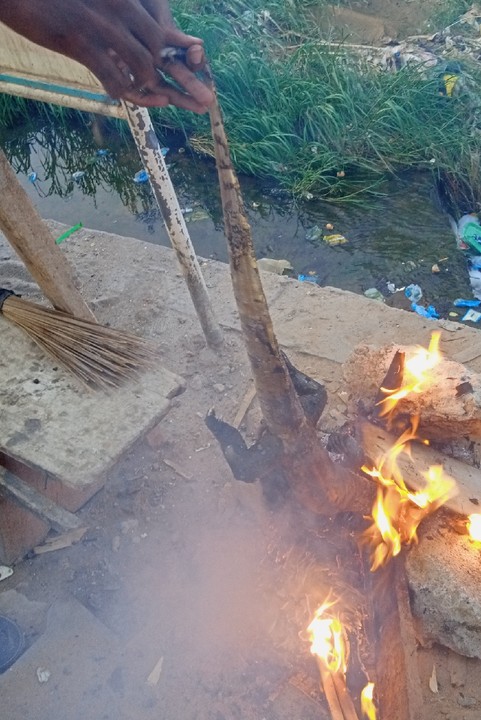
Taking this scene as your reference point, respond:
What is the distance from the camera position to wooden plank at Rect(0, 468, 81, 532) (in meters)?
2.73

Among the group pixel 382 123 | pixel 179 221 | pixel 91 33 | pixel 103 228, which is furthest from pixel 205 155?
pixel 91 33

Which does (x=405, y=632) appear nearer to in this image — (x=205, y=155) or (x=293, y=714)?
(x=293, y=714)

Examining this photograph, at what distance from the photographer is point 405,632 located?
2209 millimetres

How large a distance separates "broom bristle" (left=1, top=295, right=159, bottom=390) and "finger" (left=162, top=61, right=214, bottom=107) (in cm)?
152

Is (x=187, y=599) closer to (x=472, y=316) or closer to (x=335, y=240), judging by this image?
(x=472, y=316)

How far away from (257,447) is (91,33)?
1.68 m

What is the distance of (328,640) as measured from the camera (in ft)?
8.32

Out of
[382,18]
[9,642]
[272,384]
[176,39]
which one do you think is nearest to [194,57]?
[176,39]

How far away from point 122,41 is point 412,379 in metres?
1.97

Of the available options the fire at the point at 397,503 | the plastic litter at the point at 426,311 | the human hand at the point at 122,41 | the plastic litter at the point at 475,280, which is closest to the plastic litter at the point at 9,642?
the fire at the point at 397,503

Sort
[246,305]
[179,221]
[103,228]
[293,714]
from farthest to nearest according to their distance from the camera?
[103,228] < [179,221] < [293,714] < [246,305]

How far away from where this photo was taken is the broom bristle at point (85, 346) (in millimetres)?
2836

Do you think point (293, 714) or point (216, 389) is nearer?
point (293, 714)

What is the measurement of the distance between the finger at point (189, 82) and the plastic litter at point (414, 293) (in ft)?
12.1
